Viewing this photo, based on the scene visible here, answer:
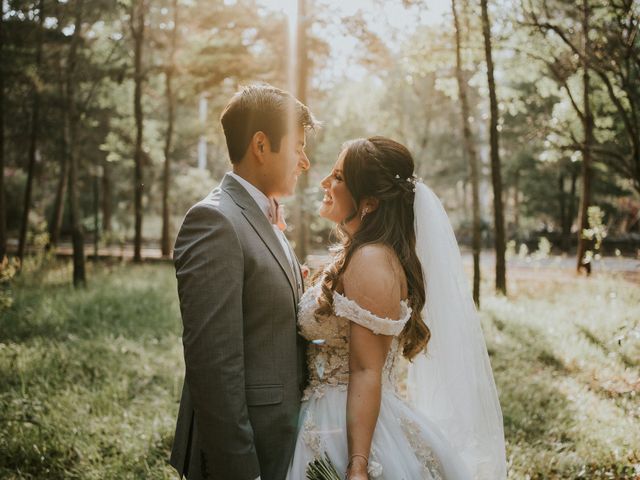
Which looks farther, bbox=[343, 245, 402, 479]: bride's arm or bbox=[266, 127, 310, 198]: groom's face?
bbox=[266, 127, 310, 198]: groom's face

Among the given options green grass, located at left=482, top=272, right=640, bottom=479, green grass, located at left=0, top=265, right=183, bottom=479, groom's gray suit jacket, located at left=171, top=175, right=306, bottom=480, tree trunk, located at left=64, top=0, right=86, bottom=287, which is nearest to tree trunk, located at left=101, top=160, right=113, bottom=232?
tree trunk, located at left=64, top=0, right=86, bottom=287

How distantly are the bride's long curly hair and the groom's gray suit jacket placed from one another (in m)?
0.32

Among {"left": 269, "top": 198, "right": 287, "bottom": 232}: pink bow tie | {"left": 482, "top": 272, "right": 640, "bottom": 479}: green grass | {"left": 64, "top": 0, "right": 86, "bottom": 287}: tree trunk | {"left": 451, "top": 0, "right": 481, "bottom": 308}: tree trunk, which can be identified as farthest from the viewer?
{"left": 64, "top": 0, "right": 86, "bottom": 287}: tree trunk

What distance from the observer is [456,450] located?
2.73 metres

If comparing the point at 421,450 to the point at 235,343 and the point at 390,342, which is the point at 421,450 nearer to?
the point at 390,342

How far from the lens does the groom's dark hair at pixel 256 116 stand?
2.44m

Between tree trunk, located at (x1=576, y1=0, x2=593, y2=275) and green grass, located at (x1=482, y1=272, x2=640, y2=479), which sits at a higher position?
tree trunk, located at (x1=576, y1=0, x2=593, y2=275)

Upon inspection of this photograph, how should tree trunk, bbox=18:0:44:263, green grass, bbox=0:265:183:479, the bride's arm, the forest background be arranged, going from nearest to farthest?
the bride's arm < green grass, bbox=0:265:183:479 < the forest background < tree trunk, bbox=18:0:44:263

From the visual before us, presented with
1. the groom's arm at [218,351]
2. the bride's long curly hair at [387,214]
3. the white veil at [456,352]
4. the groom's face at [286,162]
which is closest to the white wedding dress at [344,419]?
the bride's long curly hair at [387,214]

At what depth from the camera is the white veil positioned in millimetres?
2781

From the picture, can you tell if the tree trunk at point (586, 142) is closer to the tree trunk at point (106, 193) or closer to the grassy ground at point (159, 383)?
the grassy ground at point (159, 383)

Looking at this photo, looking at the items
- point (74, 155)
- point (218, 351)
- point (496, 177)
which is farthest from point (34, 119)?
point (218, 351)

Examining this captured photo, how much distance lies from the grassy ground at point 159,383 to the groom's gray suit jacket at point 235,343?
7.82 feet

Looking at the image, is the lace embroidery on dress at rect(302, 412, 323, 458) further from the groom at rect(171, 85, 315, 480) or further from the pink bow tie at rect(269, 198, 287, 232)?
the pink bow tie at rect(269, 198, 287, 232)
